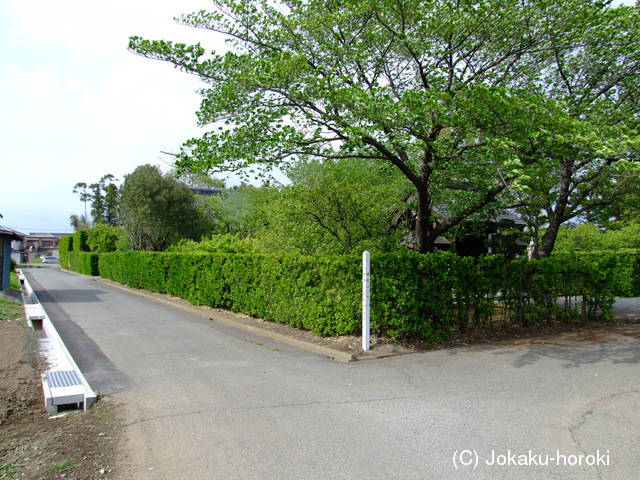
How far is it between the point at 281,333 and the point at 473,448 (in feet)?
20.7

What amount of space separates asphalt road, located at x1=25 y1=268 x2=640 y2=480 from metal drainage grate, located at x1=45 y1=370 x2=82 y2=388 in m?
0.38

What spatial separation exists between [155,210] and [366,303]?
78.7 feet

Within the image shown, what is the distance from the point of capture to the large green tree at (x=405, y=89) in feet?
25.9

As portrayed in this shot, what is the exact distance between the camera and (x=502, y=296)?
32.1ft

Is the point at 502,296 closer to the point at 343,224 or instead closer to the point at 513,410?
the point at 343,224

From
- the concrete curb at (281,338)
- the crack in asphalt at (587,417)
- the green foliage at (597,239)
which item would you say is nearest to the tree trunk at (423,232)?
the concrete curb at (281,338)

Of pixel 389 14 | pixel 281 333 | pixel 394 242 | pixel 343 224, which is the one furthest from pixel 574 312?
pixel 389 14

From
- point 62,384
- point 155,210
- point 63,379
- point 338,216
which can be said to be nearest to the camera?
point 62,384

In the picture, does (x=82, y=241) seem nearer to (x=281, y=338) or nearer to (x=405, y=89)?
(x=281, y=338)

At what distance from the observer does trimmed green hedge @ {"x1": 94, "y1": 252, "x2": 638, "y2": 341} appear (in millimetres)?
8344

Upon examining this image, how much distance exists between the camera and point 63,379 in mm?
5805

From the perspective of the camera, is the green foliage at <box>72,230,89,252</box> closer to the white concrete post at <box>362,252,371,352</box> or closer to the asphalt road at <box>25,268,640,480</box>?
the asphalt road at <box>25,268,640,480</box>

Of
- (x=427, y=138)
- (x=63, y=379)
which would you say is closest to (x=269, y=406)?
(x=63, y=379)

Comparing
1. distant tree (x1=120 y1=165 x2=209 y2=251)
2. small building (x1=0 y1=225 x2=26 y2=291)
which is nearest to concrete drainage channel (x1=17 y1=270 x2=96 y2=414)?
small building (x1=0 y1=225 x2=26 y2=291)
